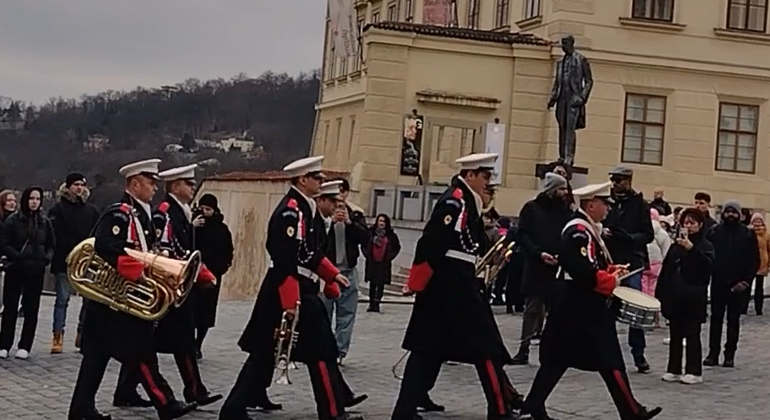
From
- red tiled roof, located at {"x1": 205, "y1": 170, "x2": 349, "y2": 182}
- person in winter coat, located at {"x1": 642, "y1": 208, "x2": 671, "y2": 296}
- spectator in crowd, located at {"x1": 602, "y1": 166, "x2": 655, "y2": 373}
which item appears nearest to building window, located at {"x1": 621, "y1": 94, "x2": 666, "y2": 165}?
red tiled roof, located at {"x1": 205, "y1": 170, "x2": 349, "y2": 182}

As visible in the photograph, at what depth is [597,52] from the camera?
33.3 m

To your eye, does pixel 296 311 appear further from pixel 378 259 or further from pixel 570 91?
pixel 570 91

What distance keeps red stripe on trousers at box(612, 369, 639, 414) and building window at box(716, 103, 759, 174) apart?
84.1 feet

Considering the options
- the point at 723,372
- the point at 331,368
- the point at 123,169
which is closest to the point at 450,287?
the point at 331,368

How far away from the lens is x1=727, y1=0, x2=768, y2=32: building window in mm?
34562

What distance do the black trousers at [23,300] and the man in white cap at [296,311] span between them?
475cm

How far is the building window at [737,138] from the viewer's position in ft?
113

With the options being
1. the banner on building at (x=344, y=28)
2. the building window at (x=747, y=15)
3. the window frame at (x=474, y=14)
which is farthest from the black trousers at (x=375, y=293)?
the window frame at (x=474, y=14)

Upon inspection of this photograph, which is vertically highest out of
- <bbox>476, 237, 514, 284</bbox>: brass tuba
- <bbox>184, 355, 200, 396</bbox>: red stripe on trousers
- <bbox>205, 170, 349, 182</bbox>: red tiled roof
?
<bbox>205, 170, 349, 182</bbox>: red tiled roof

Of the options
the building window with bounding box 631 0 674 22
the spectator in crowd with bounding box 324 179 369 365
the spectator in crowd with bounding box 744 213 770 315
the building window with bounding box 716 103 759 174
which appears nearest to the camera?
the spectator in crowd with bounding box 324 179 369 365

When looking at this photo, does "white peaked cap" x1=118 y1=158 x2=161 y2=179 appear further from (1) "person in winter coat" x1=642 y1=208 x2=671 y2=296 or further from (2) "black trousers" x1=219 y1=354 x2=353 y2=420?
(1) "person in winter coat" x1=642 y1=208 x2=671 y2=296

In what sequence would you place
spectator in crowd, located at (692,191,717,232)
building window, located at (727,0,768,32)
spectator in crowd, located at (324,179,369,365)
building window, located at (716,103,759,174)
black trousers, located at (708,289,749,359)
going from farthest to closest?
building window, located at (727,0,768,32) < building window, located at (716,103,759,174) < black trousers, located at (708,289,749,359) < spectator in crowd, located at (692,191,717,232) < spectator in crowd, located at (324,179,369,365)

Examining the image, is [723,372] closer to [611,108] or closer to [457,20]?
[611,108]

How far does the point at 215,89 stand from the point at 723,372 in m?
63.2
